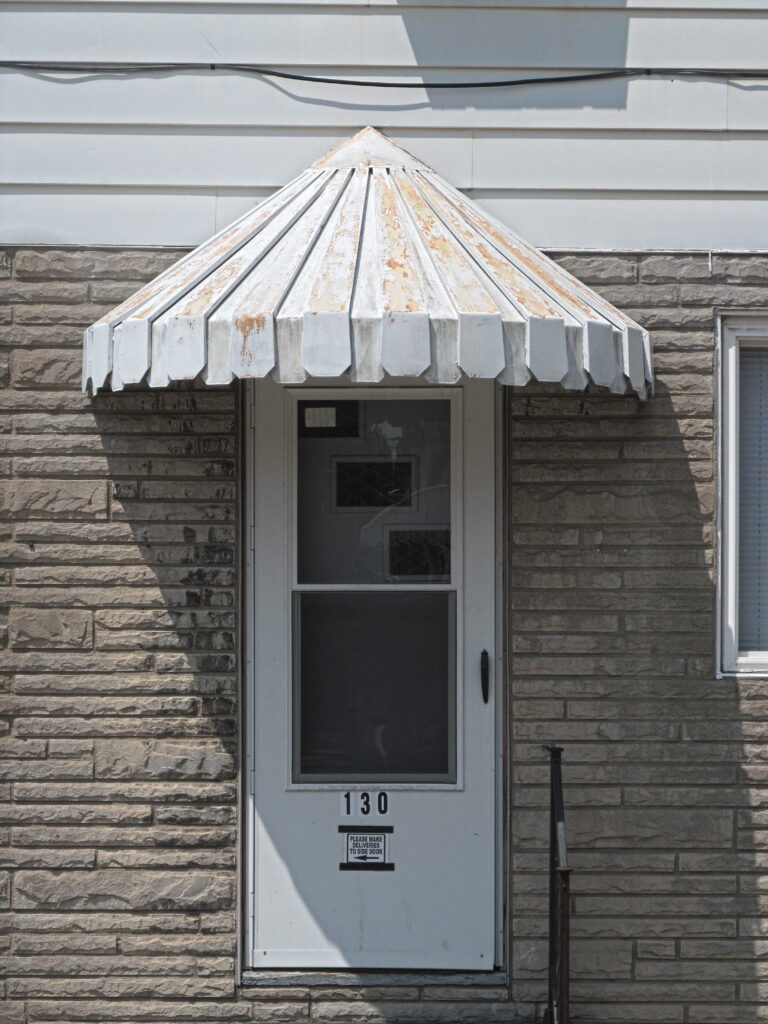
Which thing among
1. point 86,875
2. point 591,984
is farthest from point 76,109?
point 591,984

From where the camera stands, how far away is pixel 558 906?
159 inches

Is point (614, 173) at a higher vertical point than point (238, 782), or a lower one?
higher

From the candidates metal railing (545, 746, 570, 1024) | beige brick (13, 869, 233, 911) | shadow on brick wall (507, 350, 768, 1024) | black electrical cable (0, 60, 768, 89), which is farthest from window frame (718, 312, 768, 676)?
beige brick (13, 869, 233, 911)

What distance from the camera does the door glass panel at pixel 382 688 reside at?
450cm

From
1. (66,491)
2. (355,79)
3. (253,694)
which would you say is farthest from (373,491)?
(355,79)

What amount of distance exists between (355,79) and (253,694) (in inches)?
98.6

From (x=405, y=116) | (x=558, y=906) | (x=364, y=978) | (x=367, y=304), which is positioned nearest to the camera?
(x=367, y=304)

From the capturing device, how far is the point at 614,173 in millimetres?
4555

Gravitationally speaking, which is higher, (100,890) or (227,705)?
(227,705)

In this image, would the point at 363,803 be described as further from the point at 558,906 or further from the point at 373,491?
the point at 373,491

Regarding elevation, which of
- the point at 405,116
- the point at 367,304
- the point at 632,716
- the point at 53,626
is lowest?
the point at 632,716

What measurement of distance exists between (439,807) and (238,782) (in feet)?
2.64

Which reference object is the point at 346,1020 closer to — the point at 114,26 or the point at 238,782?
the point at 238,782

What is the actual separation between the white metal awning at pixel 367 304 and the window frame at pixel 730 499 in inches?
20.7
